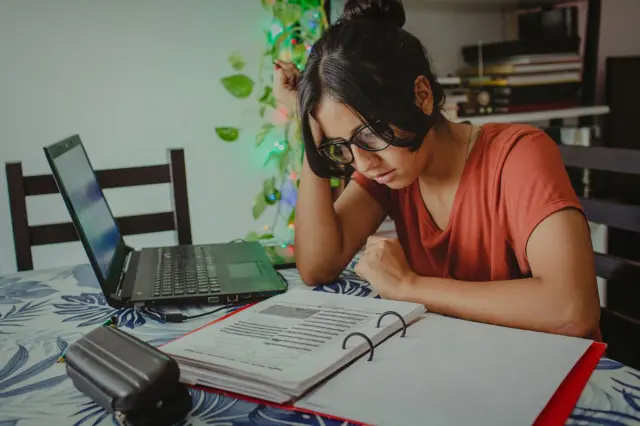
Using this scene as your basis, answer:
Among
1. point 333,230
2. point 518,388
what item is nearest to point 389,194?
point 333,230

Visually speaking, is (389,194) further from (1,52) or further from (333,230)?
(1,52)

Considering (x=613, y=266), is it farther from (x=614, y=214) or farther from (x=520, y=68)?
(x=520, y=68)

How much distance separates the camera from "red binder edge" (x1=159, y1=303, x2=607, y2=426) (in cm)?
64

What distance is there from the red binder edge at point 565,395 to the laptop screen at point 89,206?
17.7 inches

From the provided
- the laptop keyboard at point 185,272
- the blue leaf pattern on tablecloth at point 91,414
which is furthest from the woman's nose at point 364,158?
A: the blue leaf pattern on tablecloth at point 91,414

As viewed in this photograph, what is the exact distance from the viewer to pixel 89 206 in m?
1.23

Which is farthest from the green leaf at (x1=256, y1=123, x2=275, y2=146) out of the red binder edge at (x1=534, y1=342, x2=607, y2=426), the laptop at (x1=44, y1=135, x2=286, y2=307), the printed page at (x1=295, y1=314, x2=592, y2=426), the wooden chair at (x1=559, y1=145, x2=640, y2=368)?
the red binder edge at (x1=534, y1=342, x2=607, y2=426)

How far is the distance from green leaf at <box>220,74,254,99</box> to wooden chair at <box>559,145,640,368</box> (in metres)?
1.27

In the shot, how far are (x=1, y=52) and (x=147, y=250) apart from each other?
1.05 meters

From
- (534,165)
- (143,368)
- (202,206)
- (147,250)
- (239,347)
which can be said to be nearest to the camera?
(143,368)

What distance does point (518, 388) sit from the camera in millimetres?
675

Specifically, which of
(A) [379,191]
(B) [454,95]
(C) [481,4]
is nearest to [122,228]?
(A) [379,191]

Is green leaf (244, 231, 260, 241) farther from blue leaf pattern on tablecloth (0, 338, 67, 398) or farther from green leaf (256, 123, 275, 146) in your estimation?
blue leaf pattern on tablecloth (0, 338, 67, 398)

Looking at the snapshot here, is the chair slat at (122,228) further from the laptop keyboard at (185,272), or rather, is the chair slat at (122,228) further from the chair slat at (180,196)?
the laptop keyboard at (185,272)
